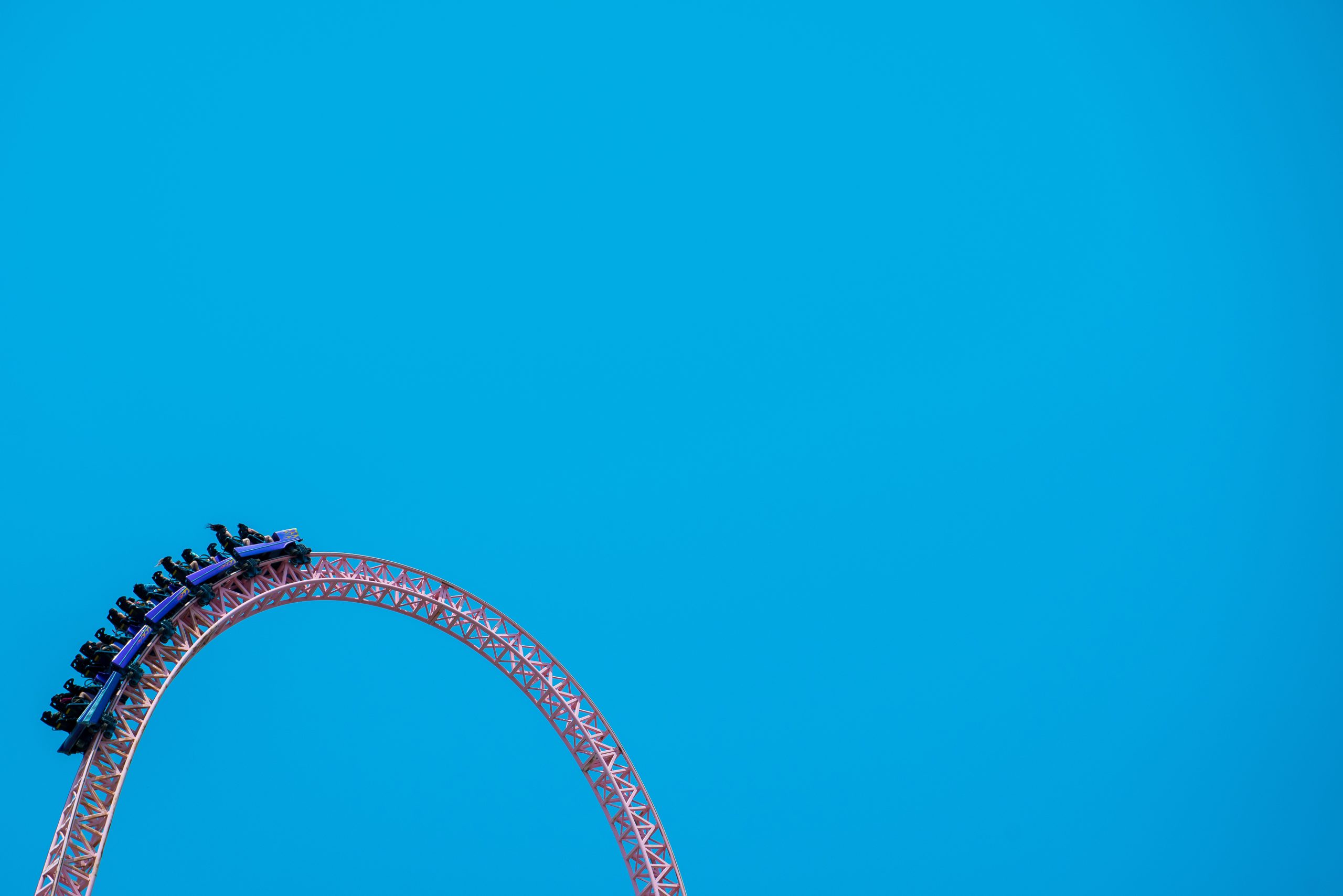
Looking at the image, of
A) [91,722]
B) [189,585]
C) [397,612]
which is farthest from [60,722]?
[397,612]

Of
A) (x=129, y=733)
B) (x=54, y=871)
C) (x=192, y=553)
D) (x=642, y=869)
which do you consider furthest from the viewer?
(x=642, y=869)

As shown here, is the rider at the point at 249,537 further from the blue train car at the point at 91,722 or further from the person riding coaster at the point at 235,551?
the blue train car at the point at 91,722

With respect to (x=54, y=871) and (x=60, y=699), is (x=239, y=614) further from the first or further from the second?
(x=54, y=871)

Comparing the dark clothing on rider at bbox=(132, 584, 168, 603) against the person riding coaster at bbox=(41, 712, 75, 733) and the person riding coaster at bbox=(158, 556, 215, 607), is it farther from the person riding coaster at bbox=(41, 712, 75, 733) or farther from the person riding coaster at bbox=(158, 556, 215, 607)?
the person riding coaster at bbox=(41, 712, 75, 733)

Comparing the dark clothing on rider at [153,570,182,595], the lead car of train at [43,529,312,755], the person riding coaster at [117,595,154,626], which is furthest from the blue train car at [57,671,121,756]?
the dark clothing on rider at [153,570,182,595]

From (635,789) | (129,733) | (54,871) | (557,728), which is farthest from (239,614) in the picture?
(635,789)

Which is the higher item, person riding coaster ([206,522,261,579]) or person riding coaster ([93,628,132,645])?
person riding coaster ([206,522,261,579])

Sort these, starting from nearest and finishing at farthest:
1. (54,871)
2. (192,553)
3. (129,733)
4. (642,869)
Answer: (54,871) → (129,733) → (192,553) → (642,869)

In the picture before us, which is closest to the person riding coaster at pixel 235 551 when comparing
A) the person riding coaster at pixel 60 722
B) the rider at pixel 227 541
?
the rider at pixel 227 541
